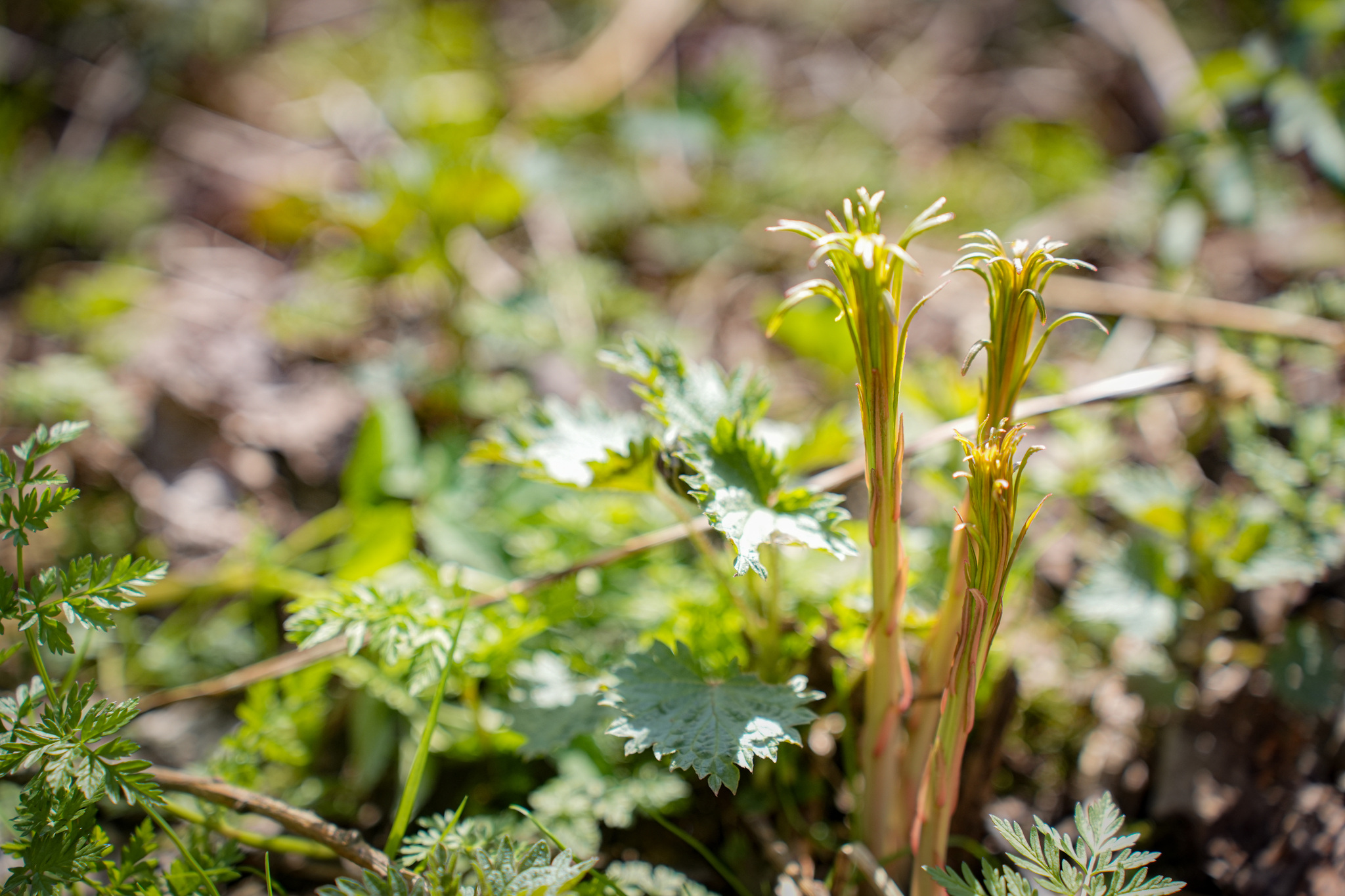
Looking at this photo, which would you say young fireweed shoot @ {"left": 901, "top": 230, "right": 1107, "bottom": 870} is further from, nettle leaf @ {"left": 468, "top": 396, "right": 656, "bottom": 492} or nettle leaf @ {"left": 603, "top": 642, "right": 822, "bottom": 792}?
nettle leaf @ {"left": 468, "top": 396, "right": 656, "bottom": 492}

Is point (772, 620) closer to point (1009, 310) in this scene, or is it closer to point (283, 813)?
point (1009, 310)

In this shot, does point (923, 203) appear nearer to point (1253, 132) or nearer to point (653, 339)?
point (1253, 132)

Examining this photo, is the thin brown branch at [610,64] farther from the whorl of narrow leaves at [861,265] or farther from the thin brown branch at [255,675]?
the whorl of narrow leaves at [861,265]

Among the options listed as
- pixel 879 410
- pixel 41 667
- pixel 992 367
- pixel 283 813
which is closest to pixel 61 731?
pixel 41 667

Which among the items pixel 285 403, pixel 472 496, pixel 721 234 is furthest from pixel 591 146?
pixel 472 496

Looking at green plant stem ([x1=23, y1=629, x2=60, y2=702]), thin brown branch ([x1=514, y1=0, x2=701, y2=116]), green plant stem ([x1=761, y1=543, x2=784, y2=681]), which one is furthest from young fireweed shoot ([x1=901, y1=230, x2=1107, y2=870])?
thin brown branch ([x1=514, y1=0, x2=701, y2=116])
